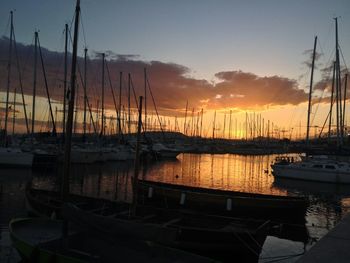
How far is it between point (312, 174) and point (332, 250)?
1371 inches

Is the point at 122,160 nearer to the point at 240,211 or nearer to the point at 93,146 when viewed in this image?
the point at 93,146

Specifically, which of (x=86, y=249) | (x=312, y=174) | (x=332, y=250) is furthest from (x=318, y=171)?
(x=332, y=250)

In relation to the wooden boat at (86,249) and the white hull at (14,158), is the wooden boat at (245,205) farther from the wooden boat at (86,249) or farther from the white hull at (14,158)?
the white hull at (14,158)

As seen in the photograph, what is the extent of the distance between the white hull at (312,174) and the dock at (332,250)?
3234cm

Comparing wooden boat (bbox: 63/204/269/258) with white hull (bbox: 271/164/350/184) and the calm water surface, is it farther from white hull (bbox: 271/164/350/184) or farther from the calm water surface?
white hull (bbox: 271/164/350/184)

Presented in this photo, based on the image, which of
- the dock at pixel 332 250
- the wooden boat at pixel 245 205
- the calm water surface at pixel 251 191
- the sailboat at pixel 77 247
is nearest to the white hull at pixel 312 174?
the calm water surface at pixel 251 191

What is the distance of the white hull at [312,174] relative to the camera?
39625 millimetres

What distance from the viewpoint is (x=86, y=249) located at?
12.2m

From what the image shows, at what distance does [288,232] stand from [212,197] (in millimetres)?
4073

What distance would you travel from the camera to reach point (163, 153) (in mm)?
81812

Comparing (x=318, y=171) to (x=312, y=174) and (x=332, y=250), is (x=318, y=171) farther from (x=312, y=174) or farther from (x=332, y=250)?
(x=332, y=250)

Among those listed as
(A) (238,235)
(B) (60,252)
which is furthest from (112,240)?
(A) (238,235)

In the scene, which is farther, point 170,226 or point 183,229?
point 170,226

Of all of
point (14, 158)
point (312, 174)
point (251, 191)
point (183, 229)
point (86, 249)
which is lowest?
point (251, 191)
